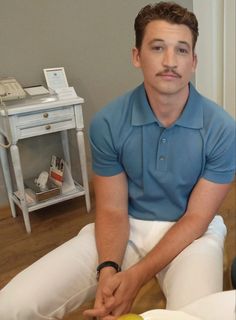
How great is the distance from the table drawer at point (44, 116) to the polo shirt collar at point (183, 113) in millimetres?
839

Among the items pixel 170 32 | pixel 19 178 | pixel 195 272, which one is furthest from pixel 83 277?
pixel 19 178

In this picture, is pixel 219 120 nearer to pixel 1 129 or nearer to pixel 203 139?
pixel 203 139

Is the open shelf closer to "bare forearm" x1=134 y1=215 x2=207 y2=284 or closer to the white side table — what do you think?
the white side table

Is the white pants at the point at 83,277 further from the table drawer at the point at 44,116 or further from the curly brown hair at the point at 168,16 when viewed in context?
the table drawer at the point at 44,116

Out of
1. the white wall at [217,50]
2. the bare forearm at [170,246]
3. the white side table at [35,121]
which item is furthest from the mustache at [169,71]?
the white wall at [217,50]

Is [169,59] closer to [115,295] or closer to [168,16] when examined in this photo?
[168,16]

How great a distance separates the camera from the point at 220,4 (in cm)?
264

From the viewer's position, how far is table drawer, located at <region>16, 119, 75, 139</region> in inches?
74.7

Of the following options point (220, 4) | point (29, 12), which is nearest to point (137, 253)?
point (29, 12)

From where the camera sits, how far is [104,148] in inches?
46.5

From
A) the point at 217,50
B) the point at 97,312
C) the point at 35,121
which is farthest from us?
the point at 217,50

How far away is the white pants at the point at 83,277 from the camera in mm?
954

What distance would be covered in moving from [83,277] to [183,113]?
59 centimetres

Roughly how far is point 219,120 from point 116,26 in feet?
4.99
